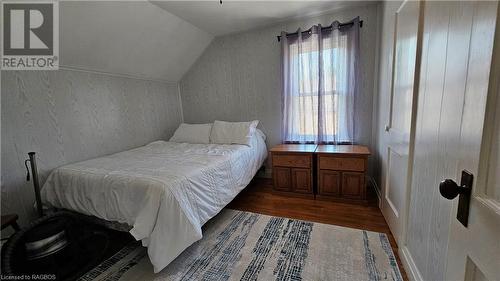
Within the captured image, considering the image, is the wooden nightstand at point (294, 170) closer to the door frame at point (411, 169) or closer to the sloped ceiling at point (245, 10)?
the door frame at point (411, 169)

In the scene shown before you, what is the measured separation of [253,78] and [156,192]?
7.60ft

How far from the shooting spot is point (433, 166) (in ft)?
3.36

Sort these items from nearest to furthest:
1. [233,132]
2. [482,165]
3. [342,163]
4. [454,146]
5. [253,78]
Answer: [482,165], [454,146], [342,163], [233,132], [253,78]

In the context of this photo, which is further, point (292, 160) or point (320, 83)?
point (320, 83)

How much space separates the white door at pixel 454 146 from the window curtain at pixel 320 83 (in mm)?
1513

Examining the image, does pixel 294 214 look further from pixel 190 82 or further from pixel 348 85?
pixel 190 82

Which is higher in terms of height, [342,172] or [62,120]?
[62,120]

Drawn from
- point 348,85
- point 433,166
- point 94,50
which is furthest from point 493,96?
point 94,50

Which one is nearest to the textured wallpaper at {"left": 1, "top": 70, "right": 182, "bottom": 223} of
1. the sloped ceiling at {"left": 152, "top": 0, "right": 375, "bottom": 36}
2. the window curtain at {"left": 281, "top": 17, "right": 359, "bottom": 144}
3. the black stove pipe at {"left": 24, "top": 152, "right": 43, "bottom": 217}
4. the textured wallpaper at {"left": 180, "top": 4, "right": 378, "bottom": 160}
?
the black stove pipe at {"left": 24, "top": 152, "right": 43, "bottom": 217}

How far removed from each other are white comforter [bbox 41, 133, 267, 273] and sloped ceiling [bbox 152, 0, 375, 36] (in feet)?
5.67

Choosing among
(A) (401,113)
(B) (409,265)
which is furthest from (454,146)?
(B) (409,265)

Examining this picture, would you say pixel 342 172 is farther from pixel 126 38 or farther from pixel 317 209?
pixel 126 38

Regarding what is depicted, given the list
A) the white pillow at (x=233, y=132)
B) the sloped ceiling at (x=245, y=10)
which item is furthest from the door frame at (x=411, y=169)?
the white pillow at (x=233, y=132)

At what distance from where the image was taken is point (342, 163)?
7.85 feet
